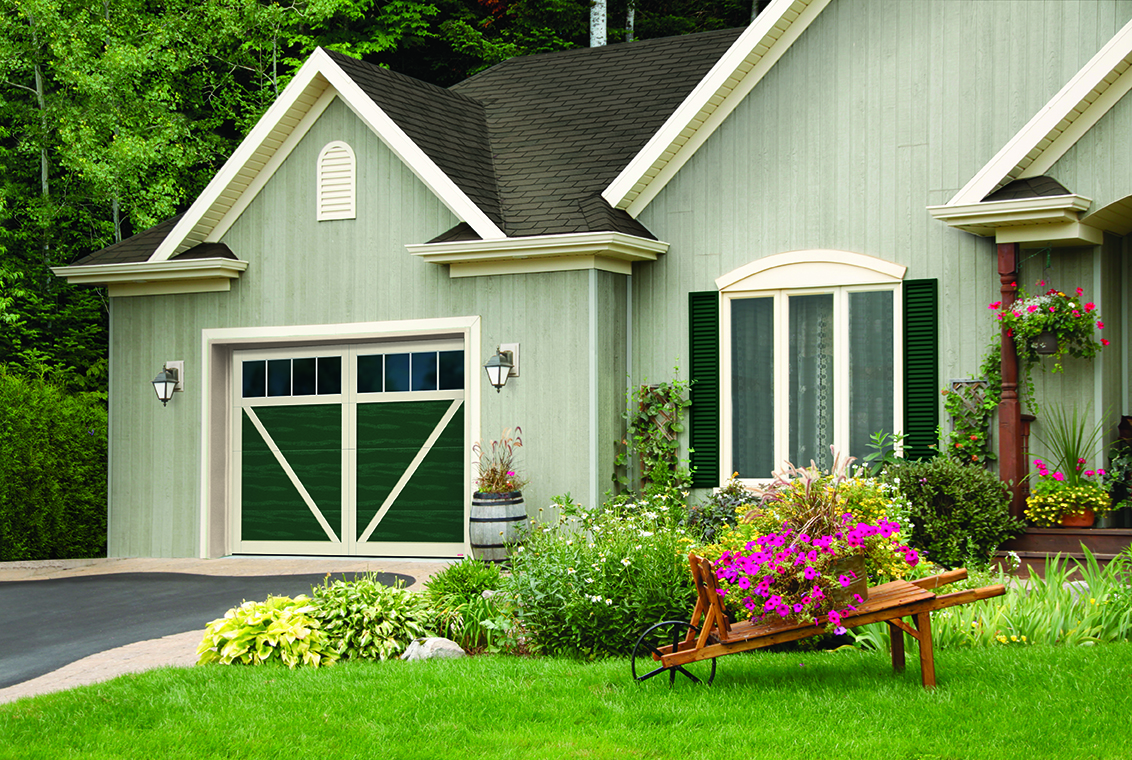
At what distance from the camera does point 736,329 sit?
12.2 metres

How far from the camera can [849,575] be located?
254 inches

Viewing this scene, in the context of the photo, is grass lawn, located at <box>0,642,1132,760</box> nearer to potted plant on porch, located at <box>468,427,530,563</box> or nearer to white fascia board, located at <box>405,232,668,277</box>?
potted plant on porch, located at <box>468,427,530,563</box>

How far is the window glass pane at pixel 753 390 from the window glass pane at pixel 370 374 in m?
4.01

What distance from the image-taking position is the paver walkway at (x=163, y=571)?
7.76 meters

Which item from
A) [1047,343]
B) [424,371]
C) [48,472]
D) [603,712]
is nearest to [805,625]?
[603,712]

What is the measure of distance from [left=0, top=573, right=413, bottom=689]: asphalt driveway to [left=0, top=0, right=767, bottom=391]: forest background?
26.4 ft

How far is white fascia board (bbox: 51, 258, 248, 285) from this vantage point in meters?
13.4

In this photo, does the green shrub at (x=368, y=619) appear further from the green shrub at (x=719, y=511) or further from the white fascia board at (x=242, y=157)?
the white fascia board at (x=242, y=157)

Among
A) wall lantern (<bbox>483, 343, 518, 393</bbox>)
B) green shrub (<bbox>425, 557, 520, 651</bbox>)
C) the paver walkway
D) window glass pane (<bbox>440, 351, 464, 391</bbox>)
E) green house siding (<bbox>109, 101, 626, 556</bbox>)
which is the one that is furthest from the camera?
window glass pane (<bbox>440, 351, 464, 391</bbox>)

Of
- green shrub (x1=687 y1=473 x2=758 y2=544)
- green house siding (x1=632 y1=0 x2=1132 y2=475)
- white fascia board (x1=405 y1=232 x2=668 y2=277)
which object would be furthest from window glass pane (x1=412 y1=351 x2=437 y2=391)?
green shrub (x1=687 y1=473 x2=758 y2=544)

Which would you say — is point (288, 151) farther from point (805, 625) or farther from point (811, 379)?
point (805, 625)

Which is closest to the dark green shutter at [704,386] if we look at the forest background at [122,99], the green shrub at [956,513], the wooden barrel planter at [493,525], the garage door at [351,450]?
the wooden barrel planter at [493,525]

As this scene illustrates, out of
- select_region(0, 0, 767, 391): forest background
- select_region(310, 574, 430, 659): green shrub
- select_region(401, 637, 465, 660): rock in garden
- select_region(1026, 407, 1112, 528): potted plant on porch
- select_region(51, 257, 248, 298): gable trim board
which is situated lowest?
select_region(401, 637, 465, 660): rock in garden

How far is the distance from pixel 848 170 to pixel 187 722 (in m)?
8.35
